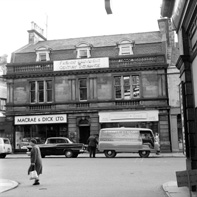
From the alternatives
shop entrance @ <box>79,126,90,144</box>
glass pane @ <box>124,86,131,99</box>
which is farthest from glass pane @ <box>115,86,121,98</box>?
shop entrance @ <box>79,126,90,144</box>

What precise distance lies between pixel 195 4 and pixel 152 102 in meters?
21.5

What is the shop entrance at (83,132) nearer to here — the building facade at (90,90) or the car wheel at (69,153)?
the building facade at (90,90)

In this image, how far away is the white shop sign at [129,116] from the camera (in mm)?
28781

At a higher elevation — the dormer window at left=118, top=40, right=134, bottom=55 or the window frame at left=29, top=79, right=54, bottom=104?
the dormer window at left=118, top=40, right=134, bottom=55

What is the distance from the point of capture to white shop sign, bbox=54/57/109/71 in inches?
1195

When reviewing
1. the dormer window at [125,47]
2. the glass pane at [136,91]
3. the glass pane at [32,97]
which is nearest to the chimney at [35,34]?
the glass pane at [32,97]

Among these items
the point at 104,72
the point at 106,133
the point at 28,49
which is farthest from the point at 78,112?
the point at 28,49

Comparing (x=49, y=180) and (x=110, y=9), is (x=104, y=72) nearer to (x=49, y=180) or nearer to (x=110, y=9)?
(x=49, y=180)

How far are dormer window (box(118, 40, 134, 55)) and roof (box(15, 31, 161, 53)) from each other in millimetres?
691

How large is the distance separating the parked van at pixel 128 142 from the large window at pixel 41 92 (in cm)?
923

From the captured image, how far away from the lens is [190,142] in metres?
9.50

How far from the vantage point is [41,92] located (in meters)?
31.6

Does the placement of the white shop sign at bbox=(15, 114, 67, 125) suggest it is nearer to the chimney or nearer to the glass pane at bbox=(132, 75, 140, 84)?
the glass pane at bbox=(132, 75, 140, 84)

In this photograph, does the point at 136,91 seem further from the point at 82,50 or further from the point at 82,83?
the point at 82,50
